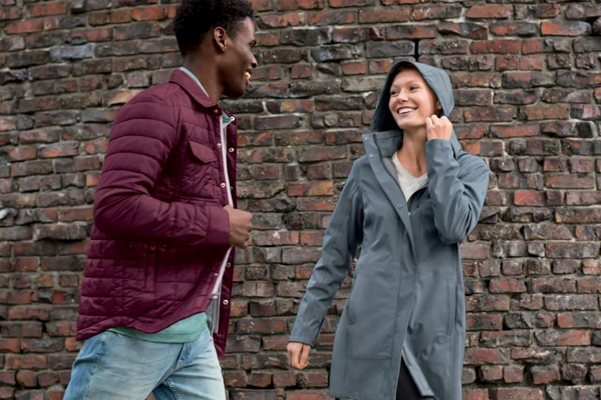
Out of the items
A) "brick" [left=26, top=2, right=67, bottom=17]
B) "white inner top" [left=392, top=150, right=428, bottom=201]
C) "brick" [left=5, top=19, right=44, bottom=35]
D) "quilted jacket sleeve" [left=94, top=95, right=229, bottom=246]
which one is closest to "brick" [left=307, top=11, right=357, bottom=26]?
"brick" [left=26, top=2, right=67, bottom=17]

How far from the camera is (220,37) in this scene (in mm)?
2684

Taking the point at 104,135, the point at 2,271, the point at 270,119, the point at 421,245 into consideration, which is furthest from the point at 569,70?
the point at 2,271

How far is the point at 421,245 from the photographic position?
104 inches

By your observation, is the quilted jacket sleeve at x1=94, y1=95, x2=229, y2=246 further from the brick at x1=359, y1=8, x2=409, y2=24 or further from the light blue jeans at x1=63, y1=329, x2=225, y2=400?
the brick at x1=359, y1=8, x2=409, y2=24

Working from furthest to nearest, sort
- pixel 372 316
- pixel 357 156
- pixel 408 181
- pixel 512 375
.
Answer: pixel 357 156
pixel 512 375
pixel 408 181
pixel 372 316

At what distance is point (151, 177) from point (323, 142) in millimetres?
2171

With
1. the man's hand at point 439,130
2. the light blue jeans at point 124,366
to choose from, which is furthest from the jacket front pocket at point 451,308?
the light blue jeans at point 124,366

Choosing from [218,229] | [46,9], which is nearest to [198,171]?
[218,229]

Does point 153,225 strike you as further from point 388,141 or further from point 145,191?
point 388,141

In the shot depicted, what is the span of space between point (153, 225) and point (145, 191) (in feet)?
0.33

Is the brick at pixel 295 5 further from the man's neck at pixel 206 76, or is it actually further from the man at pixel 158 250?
the man at pixel 158 250

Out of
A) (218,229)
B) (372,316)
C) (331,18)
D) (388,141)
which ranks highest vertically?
(331,18)

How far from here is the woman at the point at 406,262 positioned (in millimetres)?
2582

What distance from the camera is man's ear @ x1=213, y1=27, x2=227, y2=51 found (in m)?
2.67
